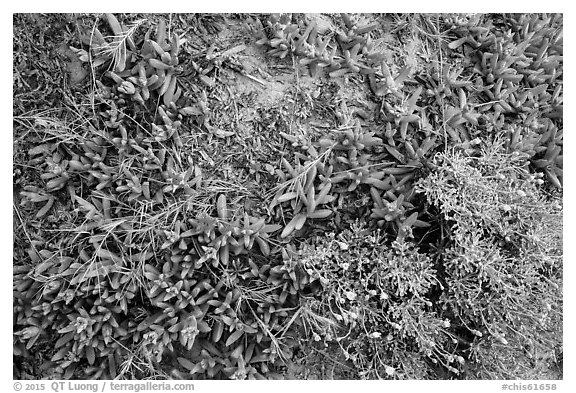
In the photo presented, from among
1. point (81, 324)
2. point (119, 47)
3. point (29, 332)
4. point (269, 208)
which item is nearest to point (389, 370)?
point (269, 208)

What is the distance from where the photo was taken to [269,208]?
11.4ft

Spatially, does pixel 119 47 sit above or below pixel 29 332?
above

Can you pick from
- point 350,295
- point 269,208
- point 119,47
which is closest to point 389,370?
point 350,295

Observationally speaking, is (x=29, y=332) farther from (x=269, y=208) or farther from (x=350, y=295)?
(x=350, y=295)

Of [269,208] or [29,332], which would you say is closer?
[29,332]

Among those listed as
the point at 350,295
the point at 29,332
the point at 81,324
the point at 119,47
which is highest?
the point at 119,47

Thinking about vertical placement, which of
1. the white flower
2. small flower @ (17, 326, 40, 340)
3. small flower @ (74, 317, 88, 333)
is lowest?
small flower @ (17, 326, 40, 340)

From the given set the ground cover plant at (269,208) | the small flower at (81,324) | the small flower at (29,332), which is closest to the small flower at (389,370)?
the ground cover plant at (269,208)

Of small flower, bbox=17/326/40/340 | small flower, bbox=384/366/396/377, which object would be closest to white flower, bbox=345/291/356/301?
small flower, bbox=384/366/396/377

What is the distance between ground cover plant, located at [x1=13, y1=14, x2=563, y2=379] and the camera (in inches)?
134

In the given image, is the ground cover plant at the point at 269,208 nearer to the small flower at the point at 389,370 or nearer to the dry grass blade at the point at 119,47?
the dry grass blade at the point at 119,47

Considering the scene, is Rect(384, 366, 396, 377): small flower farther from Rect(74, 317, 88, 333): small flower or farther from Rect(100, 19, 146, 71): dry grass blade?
Rect(100, 19, 146, 71): dry grass blade

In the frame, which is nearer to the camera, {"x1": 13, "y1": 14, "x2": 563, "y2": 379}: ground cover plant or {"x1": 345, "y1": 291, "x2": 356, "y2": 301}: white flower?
{"x1": 345, "y1": 291, "x2": 356, "y2": 301}: white flower

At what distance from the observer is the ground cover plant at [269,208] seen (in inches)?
134
